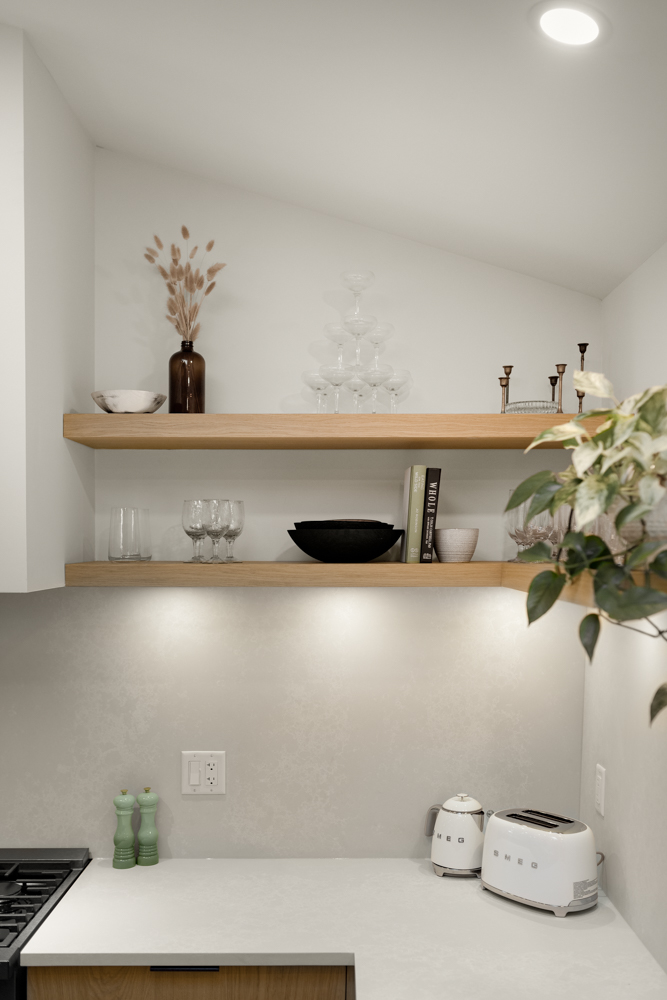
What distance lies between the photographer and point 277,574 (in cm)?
189

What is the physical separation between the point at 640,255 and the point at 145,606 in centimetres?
153

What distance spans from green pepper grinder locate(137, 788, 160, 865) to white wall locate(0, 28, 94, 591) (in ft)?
2.12

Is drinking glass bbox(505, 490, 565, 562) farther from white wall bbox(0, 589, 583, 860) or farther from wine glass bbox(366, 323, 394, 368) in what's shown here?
wine glass bbox(366, 323, 394, 368)

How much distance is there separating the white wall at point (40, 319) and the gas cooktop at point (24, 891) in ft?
2.42

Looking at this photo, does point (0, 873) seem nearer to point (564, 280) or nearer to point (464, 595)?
point (464, 595)

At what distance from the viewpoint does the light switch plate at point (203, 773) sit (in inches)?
84.0

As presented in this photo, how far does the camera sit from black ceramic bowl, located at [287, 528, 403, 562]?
1923 mm

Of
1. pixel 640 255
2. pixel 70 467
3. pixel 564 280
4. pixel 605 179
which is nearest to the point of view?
pixel 605 179

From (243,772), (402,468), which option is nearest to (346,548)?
(402,468)

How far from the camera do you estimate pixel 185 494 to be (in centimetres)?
216

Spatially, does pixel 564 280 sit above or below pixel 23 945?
above

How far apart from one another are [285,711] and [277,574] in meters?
0.48

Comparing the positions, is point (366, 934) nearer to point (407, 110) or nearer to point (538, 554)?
point (538, 554)

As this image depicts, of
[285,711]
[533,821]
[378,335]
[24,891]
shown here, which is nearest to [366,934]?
[533,821]
